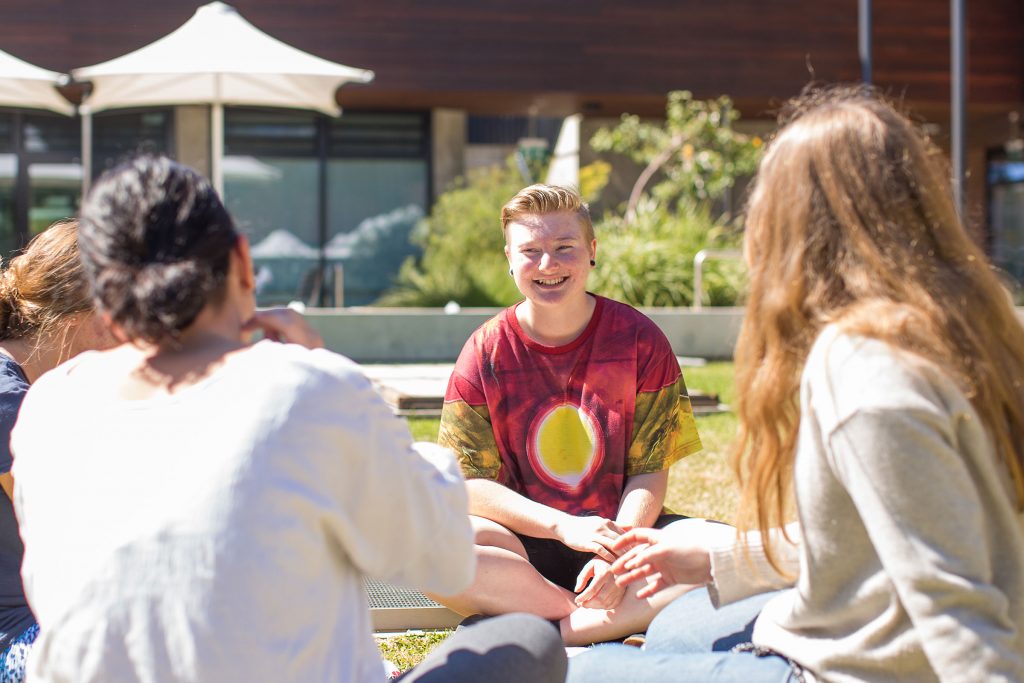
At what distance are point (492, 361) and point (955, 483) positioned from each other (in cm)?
159

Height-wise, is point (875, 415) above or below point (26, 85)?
below

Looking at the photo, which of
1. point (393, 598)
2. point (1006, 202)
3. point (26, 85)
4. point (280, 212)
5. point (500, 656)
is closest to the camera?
point (500, 656)

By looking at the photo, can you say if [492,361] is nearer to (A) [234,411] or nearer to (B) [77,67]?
(A) [234,411]

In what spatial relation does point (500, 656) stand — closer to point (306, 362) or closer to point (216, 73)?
point (306, 362)

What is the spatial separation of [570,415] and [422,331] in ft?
26.3

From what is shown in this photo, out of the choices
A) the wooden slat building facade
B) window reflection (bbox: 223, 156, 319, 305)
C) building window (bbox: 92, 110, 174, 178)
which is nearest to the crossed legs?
the wooden slat building facade

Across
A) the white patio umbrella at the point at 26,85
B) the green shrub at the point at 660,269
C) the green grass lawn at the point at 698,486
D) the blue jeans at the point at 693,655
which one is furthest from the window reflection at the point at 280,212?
the blue jeans at the point at 693,655

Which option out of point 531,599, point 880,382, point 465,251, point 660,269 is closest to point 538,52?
point 465,251

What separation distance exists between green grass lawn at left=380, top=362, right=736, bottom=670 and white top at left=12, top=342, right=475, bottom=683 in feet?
5.28

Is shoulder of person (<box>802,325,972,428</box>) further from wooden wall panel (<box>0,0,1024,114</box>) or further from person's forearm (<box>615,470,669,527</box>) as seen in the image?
wooden wall panel (<box>0,0,1024,114</box>)

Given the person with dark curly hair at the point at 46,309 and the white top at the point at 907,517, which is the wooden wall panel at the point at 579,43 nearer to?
A: the person with dark curly hair at the point at 46,309

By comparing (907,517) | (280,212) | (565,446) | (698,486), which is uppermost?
(280,212)

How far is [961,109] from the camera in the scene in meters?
11.1

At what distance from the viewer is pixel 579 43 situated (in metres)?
15.0
